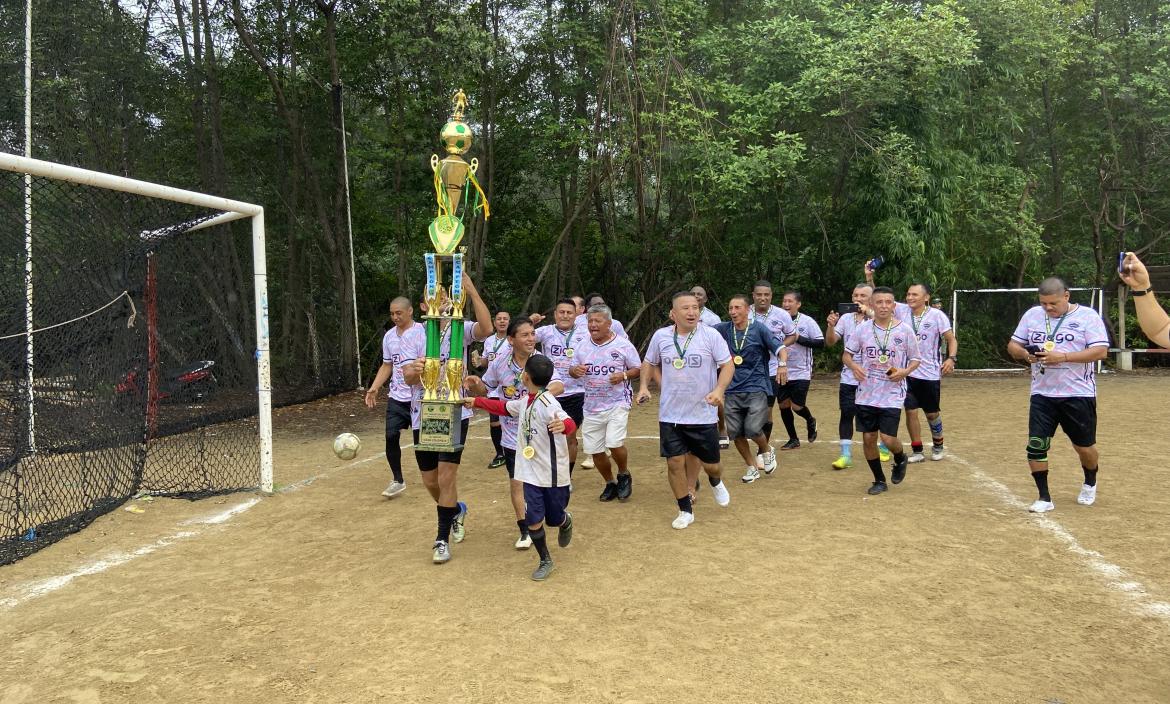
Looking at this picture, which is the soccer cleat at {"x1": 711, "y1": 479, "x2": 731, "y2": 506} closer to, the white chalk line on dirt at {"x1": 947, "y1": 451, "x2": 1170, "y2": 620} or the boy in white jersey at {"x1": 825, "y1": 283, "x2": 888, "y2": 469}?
the boy in white jersey at {"x1": 825, "y1": 283, "x2": 888, "y2": 469}

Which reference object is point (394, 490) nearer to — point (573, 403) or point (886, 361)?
point (573, 403)

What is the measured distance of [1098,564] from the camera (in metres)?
5.28

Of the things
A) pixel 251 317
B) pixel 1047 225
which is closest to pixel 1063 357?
pixel 251 317

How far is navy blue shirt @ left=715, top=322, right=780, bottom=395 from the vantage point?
7.63m

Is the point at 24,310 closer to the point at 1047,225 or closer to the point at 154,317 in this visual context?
the point at 154,317

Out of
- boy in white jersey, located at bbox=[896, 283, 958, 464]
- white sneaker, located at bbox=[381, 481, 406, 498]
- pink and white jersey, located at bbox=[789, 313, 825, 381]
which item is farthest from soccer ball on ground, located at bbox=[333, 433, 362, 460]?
boy in white jersey, located at bbox=[896, 283, 958, 464]

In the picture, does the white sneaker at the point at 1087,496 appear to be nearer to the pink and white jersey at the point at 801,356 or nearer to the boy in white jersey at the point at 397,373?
the pink and white jersey at the point at 801,356

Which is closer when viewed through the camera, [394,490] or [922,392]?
[394,490]

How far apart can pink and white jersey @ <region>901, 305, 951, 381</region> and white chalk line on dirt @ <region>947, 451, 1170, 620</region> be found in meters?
1.36

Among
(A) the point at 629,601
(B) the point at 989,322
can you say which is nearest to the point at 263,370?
(A) the point at 629,601

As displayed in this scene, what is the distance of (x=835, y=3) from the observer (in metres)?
16.5

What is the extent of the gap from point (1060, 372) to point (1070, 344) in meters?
0.24

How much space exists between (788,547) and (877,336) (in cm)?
254

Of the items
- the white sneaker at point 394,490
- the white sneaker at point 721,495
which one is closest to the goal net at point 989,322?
the white sneaker at point 721,495
